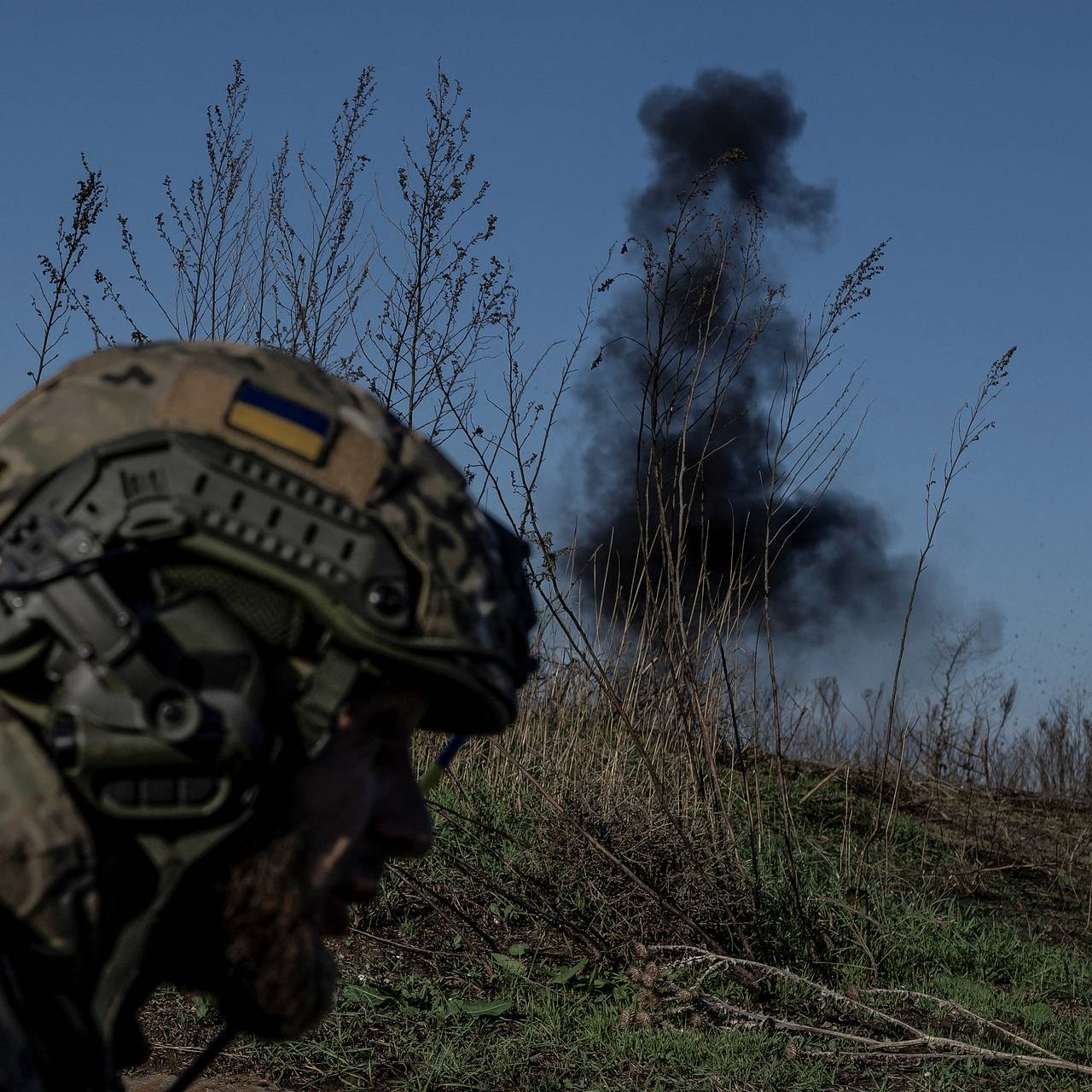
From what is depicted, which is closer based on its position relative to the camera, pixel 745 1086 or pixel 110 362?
pixel 110 362

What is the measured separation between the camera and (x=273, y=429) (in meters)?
1.48

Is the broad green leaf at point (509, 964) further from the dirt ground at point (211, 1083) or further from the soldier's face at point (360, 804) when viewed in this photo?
the soldier's face at point (360, 804)

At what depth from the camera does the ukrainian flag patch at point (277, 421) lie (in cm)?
147

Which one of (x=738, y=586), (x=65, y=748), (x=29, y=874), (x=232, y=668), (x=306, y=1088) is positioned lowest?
(x=306, y=1088)

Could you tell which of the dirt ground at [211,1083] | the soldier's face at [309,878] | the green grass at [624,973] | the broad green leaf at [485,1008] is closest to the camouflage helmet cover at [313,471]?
the soldier's face at [309,878]

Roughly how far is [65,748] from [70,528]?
226 millimetres

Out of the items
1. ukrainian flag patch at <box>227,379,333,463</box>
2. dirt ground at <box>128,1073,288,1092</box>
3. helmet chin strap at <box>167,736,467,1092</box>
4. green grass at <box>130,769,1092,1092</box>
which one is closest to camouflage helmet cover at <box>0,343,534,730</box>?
ukrainian flag patch at <box>227,379,333,463</box>

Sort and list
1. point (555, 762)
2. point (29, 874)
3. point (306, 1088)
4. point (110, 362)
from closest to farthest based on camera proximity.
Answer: point (29, 874)
point (110, 362)
point (306, 1088)
point (555, 762)

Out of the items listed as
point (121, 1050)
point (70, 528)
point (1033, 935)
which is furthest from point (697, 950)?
point (70, 528)

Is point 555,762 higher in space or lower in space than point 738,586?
lower

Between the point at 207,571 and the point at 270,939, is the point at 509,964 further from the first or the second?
the point at 207,571

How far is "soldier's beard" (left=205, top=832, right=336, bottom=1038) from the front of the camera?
4.76ft

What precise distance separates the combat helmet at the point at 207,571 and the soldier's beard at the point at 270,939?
10 centimetres

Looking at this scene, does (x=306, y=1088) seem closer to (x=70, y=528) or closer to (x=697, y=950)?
(x=697, y=950)
